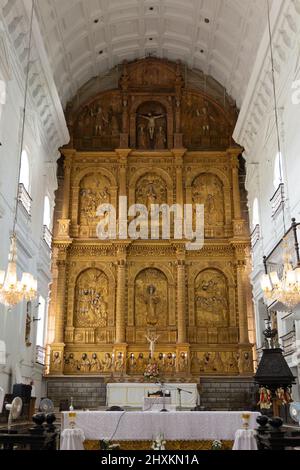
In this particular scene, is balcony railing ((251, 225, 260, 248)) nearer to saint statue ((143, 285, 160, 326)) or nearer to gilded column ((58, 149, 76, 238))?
saint statue ((143, 285, 160, 326))

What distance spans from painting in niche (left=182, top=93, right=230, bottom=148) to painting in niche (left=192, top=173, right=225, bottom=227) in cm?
157

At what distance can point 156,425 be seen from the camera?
820cm

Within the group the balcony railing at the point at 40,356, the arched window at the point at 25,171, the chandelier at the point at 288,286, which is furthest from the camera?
the balcony railing at the point at 40,356

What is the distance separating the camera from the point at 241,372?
19.3 meters

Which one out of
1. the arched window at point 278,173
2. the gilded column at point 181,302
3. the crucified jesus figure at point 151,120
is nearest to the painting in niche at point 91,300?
the gilded column at point 181,302

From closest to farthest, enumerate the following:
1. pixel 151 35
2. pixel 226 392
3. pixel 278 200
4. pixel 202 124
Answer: pixel 278 200
pixel 226 392
pixel 151 35
pixel 202 124

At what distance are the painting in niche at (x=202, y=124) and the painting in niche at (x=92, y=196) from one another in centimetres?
395

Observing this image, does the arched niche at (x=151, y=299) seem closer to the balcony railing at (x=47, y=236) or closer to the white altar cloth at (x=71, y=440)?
the balcony railing at (x=47, y=236)

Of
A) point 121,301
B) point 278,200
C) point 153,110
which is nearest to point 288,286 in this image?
point 278,200

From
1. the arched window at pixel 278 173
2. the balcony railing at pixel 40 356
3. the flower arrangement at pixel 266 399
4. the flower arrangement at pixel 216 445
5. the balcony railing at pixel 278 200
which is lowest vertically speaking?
the flower arrangement at pixel 216 445

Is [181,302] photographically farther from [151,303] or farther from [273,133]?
[273,133]

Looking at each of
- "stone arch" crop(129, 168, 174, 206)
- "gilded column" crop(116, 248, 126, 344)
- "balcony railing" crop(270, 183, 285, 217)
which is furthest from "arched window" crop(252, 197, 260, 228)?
"gilded column" crop(116, 248, 126, 344)

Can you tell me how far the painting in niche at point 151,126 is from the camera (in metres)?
22.3

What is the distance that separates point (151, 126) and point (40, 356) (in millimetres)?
10343
